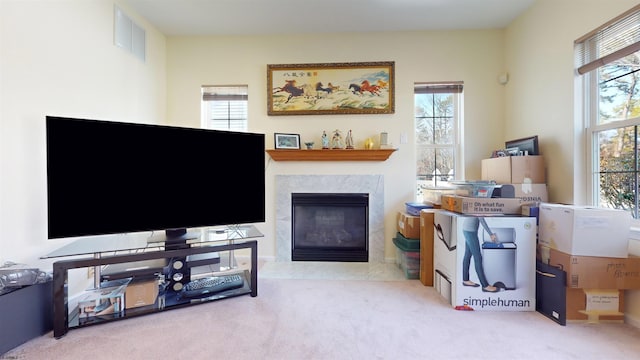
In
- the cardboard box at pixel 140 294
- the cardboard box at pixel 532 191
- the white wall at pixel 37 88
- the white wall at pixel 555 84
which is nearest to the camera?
the white wall at pixel 37 88

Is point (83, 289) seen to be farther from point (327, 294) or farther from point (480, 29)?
point (480, 29)

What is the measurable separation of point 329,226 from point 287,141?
1129 mm

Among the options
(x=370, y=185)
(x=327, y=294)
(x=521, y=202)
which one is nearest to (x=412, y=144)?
(x=370, y=185)

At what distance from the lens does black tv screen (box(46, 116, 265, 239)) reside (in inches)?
63.8

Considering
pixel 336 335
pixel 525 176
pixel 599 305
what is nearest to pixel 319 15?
pixel 525 176

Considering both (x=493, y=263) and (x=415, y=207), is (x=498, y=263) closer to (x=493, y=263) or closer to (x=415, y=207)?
(x=493, y=263)

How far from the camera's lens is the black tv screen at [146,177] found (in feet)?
5.32

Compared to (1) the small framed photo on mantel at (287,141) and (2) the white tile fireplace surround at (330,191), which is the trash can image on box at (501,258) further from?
(1) the small framed photo on mantel at (287,141)

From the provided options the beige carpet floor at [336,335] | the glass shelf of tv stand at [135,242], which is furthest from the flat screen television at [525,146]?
the glass shelf of tv stand at [135,242]

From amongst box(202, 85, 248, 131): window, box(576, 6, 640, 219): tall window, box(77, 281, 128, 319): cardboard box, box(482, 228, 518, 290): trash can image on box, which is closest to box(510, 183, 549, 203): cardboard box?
box(576, 6, 640, 219): tall window

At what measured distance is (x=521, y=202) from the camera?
202cm

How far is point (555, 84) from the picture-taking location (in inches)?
87.0

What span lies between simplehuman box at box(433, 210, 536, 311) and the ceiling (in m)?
2.10

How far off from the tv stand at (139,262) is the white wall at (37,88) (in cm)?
29
